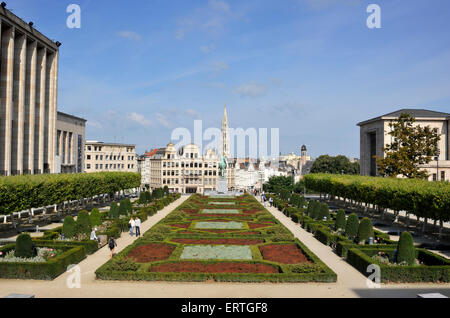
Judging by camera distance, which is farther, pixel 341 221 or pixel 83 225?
pixel 341 221

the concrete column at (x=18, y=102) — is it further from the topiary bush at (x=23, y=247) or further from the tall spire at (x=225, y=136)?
the tall spire at (x=225, y=136)

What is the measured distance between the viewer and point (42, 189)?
41.2m

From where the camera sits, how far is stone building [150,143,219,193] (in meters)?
120

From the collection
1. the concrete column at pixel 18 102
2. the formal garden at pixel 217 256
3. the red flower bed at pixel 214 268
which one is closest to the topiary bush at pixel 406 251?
the formal garden at pixel 217 256

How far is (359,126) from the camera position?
103562mm

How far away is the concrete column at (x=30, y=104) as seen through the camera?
6212cm

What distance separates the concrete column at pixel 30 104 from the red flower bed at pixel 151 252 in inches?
1602

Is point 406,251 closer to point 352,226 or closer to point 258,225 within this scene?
point 352,226

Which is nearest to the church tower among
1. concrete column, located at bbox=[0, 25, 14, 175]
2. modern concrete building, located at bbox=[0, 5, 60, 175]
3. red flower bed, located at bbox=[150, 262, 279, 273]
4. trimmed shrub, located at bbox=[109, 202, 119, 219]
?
modern concrete building, located at bbox=[0, 5, 60, 175]

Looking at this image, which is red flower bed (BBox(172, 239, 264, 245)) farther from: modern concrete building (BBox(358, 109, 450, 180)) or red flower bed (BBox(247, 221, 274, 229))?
modern concrete building (BBox(358, 109, 450, 180))

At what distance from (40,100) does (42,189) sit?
31766 millimetres

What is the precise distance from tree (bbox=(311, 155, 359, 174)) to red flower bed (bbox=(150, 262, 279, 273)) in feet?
332

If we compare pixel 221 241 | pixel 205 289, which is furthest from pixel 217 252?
pixel 205 289
